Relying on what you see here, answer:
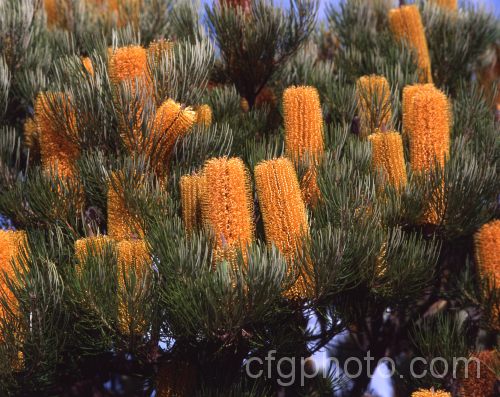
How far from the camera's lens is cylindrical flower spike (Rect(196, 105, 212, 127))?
148 inches

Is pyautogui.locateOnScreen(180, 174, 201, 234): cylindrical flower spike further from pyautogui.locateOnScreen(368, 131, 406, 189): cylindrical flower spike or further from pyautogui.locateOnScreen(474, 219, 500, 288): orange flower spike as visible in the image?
pyautogui.locateOnScreen(474, 219, 500, 288): orange flower spike

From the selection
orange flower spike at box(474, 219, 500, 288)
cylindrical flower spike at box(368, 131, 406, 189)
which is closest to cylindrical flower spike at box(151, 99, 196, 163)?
cylindrical flower spike at box(368, 131, 406, 189)

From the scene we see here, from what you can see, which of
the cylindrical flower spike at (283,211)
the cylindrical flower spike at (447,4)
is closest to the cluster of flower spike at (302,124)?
the cylindrical flower spike at (283,211)

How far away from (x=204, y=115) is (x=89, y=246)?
977mm

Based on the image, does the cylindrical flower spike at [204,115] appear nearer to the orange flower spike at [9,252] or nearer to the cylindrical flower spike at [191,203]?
the cylindrical flower spike at [191,203]

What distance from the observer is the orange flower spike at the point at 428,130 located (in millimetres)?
3576

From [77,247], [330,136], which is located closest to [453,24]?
[330,136]

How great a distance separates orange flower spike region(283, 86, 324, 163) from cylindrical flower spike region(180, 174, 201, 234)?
0.45 meters

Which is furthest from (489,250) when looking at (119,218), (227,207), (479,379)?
(119,218)

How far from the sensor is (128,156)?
138 inches

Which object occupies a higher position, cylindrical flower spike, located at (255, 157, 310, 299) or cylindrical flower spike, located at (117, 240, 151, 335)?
cylindrical flower spike, located at (255, 157, 310, 299)

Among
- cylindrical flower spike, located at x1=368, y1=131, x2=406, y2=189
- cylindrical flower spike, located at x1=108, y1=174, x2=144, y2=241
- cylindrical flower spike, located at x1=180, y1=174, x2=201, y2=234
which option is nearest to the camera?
cylindrical flower spike, located at x1=180, y1=174, x2=201, y2=234

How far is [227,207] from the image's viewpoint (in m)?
3.04

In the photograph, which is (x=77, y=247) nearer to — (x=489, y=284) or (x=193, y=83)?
(x=193, y=83)
